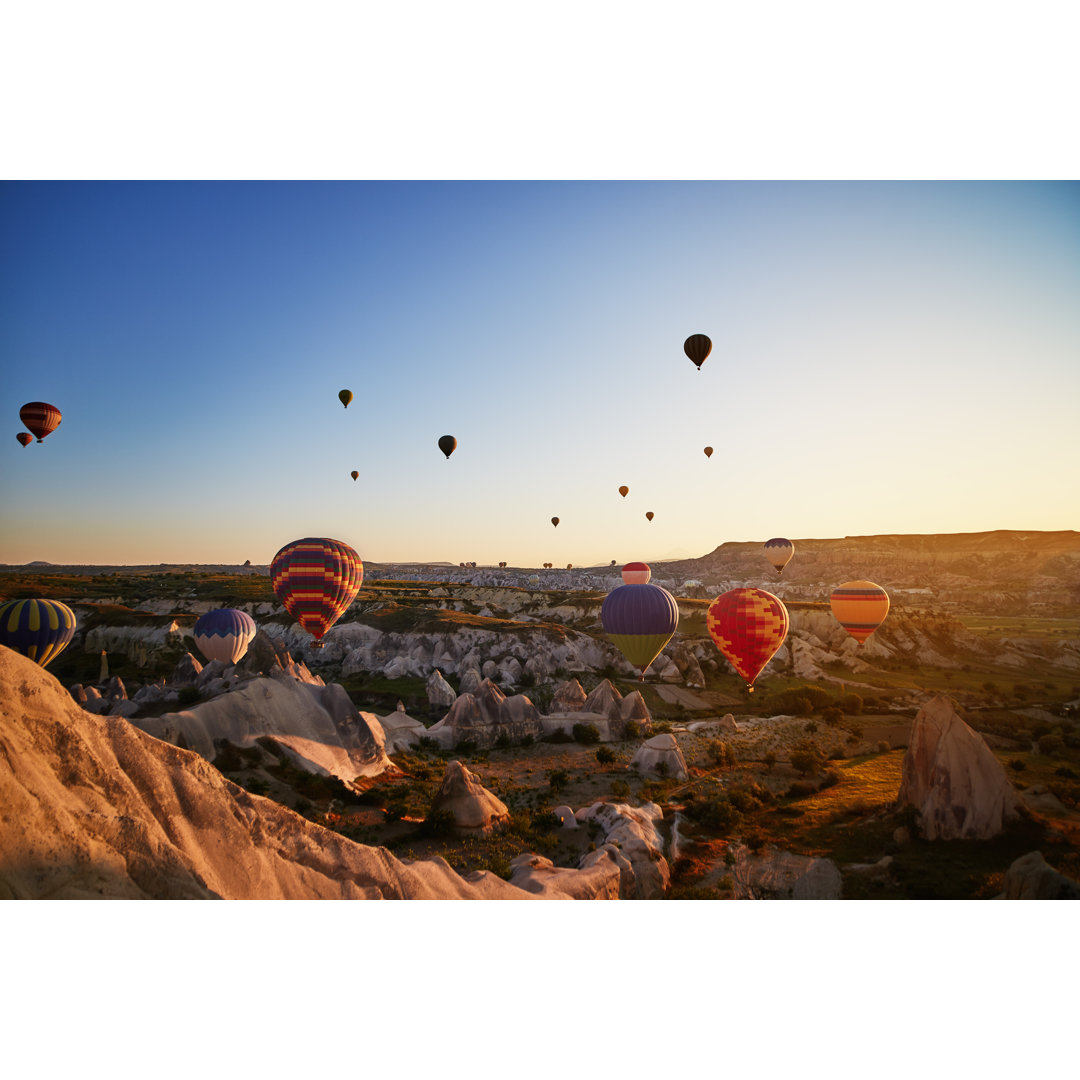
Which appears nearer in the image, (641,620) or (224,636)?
(641,620)

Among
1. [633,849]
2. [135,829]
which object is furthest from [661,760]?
[135,829]

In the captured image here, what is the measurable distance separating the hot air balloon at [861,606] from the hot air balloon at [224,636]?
37.9 meters

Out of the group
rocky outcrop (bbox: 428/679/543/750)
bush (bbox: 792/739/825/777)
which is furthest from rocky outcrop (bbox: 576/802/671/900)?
rocky outcrop (bbox: 428/679/543/750)

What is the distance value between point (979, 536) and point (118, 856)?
184 meters

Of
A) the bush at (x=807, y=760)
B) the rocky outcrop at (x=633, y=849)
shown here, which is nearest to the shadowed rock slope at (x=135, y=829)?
the rocky outcrop at (x=633, y=849)

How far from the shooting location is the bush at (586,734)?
3309 cm

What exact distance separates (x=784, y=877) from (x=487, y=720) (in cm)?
2091

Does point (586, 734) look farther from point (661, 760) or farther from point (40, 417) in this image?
point (40, 417)

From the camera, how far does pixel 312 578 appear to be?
24016 millimetres

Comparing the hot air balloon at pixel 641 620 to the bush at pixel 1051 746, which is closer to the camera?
the hot air balloon at pixel 641 620

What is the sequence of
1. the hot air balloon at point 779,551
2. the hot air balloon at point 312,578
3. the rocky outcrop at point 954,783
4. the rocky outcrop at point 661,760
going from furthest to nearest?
the hot air balloon at point 779,551
the rocky outcrop at point 661,760
the hot air balloon at point 312,578
the rocky outcrop at point 954,783

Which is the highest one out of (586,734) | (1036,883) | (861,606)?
(861,606)

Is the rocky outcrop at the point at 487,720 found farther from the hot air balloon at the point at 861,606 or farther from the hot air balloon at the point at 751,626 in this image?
the hot air balloon at the point at 861,606

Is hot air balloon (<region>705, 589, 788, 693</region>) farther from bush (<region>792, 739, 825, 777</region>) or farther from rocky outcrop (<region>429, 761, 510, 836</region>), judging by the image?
rocky outcrop (<region>429, 761, 510, 836</region>)
